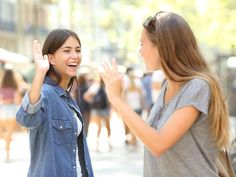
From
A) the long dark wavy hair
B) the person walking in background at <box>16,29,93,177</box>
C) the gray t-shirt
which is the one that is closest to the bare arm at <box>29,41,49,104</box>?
the person walking in background at <box>16,29,93,177</box>

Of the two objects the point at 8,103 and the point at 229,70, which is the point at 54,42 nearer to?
the point at 8,103

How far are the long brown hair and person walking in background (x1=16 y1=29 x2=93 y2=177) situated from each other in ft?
1.98

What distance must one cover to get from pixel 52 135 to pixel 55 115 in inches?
4.3

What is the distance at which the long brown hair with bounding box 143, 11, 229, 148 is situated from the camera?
94.3 inches

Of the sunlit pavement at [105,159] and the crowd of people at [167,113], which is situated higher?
the crowd of people at [167,113]

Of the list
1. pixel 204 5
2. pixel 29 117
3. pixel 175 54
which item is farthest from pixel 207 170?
pixel 204 5

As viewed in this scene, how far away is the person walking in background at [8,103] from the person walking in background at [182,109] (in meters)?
7.62

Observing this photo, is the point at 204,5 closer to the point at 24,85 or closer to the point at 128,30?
the point at 24,85

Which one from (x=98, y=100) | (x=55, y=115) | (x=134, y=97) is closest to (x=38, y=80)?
(x=55, y=115)

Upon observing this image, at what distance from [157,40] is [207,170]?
1.98ft

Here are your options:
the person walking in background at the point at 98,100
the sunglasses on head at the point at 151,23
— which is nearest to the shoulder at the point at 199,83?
the sunglasses on head at the point at 151,23

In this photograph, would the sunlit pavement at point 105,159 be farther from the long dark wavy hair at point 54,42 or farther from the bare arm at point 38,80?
the bare arm at point 38,80

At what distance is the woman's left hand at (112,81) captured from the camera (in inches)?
95.2

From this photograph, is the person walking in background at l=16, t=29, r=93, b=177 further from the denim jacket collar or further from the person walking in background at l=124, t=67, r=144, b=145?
the person walking in background at l=124, t=67, r=144, b=145
